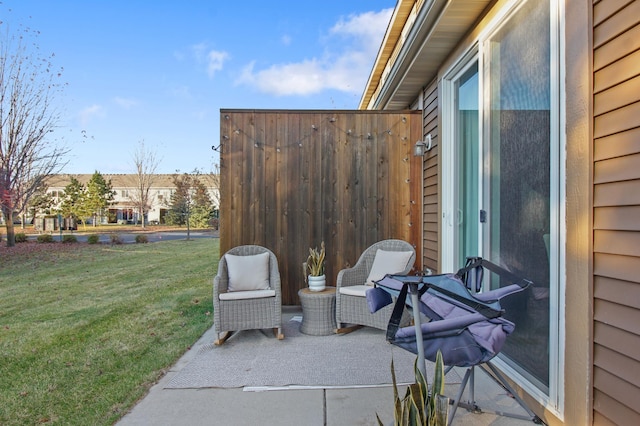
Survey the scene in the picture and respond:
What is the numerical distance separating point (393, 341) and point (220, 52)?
949cm

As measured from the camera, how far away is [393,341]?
1.98 metres

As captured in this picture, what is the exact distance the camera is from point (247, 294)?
12.0 ft

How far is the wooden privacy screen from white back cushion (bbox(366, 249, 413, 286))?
68 cm

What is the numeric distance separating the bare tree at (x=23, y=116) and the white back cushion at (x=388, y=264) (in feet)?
35.2

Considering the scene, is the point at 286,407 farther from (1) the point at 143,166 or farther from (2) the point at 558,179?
(1) the point at 143,166

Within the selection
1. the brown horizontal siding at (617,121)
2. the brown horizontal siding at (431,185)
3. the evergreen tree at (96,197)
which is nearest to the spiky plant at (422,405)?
the brown horizontal siding at (617,121)

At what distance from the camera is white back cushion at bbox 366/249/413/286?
4.06 metres

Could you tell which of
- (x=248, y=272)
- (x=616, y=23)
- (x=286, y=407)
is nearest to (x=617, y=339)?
(x=616, y=23)

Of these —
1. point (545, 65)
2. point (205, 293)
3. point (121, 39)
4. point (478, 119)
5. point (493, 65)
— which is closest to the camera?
point (545, 65)

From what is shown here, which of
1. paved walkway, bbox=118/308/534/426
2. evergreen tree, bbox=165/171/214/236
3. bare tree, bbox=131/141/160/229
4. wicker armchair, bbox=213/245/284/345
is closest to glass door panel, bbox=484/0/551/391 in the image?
paved walkway, bbox=118/308/534/426

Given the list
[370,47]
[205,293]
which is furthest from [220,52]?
[205,293]

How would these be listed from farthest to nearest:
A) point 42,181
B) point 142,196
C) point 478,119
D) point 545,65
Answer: point 142,196
point 42,181
point 478,119
point 545,65

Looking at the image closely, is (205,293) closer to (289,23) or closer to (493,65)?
(493,65)

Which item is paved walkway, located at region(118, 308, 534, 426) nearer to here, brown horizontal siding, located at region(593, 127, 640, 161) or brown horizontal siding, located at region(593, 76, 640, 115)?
brown horizontal siding, located at region(593, 127, 640, 161)
